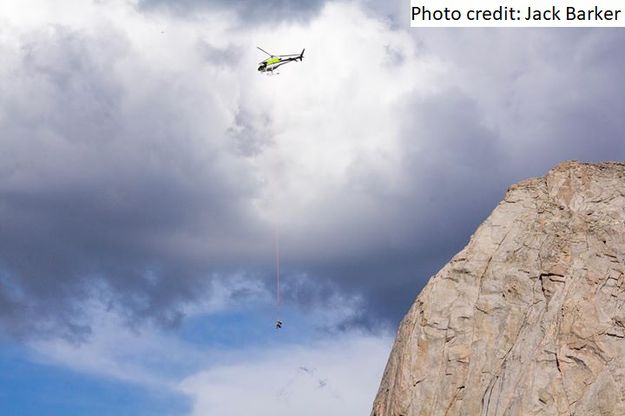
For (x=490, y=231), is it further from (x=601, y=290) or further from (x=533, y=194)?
(x=601, y=290)

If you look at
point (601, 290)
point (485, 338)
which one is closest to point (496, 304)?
point (485, 338)

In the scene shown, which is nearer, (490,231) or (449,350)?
(449,350)


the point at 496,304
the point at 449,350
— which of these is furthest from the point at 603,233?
the point at 449,350

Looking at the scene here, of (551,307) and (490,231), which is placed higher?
(490,231)

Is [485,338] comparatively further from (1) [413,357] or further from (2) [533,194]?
(2) [533,194]

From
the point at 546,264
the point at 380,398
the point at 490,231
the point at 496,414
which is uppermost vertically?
the point at 490,231

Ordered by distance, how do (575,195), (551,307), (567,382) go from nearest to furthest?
(567,382) < (551,307) < (575,195)

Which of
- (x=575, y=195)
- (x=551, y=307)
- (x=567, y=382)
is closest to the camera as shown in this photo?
(x=567, y=382)
